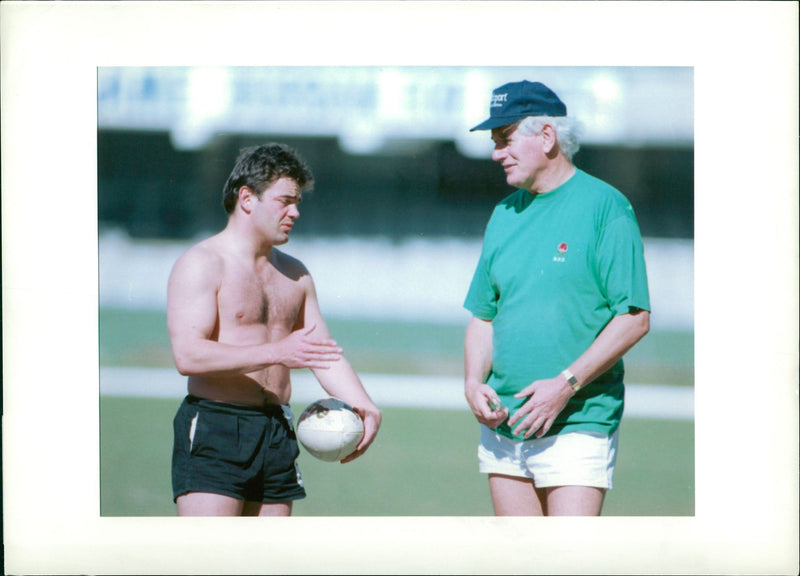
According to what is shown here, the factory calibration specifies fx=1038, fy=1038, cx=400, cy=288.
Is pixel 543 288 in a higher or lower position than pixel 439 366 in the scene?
higher

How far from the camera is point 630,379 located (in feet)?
19.1

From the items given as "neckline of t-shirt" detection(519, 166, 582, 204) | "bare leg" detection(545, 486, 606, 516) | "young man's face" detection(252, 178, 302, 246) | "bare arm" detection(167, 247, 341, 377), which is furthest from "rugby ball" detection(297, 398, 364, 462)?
"neckline of t-shirt" detection(519, 166, 582, 204)

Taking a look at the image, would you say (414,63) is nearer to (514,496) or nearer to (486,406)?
(486,406)

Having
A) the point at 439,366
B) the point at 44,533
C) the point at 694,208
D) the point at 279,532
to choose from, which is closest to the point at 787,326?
the point at 694,208

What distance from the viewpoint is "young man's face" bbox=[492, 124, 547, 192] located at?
5785 mm

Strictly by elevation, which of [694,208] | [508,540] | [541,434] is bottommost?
[508,540]

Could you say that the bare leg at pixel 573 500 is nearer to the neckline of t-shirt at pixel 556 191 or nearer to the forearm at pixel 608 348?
the forearm at pixel 608 348

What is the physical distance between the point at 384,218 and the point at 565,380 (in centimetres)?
135

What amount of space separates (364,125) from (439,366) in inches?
56.5

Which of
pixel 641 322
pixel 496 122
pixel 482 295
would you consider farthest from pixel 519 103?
pixel 641 322

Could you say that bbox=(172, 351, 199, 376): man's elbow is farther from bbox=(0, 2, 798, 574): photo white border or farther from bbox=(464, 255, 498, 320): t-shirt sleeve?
bbox=(464, 255, 498, 320): t-shirt sleeve

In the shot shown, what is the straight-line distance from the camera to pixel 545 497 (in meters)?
5.74

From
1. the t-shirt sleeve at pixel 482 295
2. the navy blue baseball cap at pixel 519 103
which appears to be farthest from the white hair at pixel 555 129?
the t-shirt sleeve at pixel 482 295

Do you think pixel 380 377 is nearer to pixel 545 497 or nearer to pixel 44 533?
pixel 545 497
